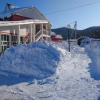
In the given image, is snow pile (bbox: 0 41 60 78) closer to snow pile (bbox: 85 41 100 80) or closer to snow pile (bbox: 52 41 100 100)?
snow pile (bbox: 52 41 100 100)

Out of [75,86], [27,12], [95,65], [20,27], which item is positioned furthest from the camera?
[27,12]

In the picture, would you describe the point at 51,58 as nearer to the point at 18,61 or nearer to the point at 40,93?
the point at 18,61

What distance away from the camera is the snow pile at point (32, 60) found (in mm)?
10516

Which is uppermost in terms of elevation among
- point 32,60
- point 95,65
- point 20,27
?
point 20,27

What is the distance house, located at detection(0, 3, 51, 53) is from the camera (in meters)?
19.2

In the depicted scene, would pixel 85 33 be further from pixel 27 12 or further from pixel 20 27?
pixel 20 27

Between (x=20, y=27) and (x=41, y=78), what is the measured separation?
1362cm

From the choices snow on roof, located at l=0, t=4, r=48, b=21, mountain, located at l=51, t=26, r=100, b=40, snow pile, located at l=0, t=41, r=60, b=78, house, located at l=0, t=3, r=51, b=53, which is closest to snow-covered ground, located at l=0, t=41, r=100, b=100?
snow pile, located at l=0, t=41, r=60, b=78

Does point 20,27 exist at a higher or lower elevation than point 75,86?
higher

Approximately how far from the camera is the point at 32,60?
456 inches

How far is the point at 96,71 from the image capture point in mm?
11898

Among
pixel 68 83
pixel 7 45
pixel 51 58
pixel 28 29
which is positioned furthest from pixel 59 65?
pixel 28 29

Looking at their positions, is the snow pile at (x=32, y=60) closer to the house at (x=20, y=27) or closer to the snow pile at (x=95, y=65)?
the snow pile at (x=95, y=65)

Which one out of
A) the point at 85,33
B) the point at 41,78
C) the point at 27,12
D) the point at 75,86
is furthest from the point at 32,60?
the point at 85,33
